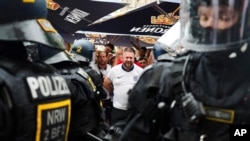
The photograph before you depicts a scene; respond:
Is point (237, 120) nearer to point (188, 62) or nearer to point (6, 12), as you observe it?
point (188, 62)

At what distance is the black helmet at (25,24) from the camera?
2.26 metres

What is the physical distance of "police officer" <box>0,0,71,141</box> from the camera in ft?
6.87

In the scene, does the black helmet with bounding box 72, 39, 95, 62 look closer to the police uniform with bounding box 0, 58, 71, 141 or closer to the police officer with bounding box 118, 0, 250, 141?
the police uniform with bounding box 0, 58, 71, 141

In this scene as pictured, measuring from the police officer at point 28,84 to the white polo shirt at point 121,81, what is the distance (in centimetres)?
428

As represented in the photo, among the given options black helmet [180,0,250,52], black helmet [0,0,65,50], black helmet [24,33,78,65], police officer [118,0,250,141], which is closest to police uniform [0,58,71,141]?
black helmet [0,0,65,50]

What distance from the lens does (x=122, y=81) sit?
22.6ft

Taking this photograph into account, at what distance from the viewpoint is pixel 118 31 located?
11500 mm

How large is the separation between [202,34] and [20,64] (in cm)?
88

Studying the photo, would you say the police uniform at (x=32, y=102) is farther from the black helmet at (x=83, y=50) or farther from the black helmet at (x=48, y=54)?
the black helmet at (x=83, y=50)

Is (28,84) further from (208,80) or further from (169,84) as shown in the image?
(208,80)

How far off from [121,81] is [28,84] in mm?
4731

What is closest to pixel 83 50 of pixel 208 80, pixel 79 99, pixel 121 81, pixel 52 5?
→ pixel 121 81

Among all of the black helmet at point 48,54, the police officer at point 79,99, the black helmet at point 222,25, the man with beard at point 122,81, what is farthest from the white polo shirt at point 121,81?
the black helmet at point 222,25

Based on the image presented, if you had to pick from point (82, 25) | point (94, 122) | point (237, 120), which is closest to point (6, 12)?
point (237, 120)
